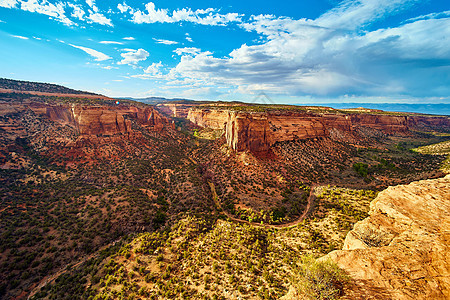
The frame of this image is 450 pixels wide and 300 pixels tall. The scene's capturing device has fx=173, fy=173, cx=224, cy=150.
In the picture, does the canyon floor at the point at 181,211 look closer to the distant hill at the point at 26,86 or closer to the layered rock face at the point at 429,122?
the distant hill at the point at 26,86

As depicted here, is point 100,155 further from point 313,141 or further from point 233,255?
point 313,141

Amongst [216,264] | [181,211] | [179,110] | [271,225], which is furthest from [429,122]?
[179,110]

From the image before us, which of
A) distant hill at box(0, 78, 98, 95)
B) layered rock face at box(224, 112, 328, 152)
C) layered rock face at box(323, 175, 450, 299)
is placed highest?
distant hill at box(0, 78, 98, 95)

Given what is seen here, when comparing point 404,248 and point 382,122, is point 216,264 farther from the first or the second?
point 382,122

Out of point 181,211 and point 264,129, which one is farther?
point 264,129

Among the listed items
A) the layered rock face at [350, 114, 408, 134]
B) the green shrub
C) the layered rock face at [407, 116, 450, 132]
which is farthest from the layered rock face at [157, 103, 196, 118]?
the layered rock face at [407, 116, 450, 132]

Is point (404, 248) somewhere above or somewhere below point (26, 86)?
below

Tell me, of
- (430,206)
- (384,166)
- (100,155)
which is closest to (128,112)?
(100,155)

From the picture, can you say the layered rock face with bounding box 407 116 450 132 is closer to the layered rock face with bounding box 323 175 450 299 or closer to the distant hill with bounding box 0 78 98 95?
the layered rock face with bounding box 323 175 450 299
